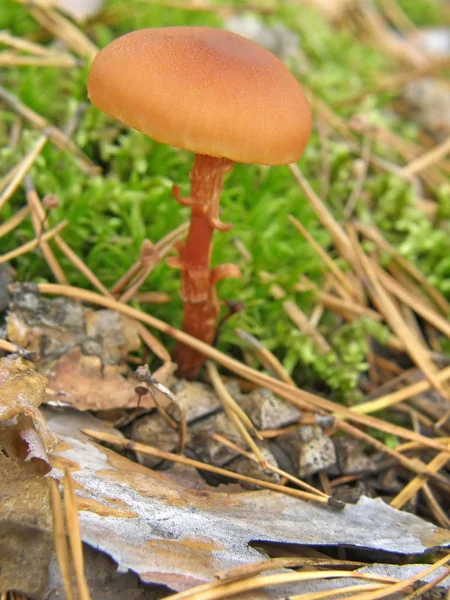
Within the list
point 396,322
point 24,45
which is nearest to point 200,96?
point 396,322

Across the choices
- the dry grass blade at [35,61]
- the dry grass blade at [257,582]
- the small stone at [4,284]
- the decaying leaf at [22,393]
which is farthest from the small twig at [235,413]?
the dry grass blade at [35,61]

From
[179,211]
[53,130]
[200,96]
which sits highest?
[200,96]

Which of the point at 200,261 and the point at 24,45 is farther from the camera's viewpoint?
the point at 24,45

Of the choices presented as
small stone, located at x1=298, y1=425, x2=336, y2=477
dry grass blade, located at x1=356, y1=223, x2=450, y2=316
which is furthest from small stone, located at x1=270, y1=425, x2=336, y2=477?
dry grass blade, located at x1=356, y1=223, x2=450, y2=316

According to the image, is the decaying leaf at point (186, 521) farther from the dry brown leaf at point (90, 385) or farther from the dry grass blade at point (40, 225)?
the dry grass blade at point (40, 225)

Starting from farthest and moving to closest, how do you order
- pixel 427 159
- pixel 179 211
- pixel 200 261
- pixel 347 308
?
pixel 427 159 → pixel 347 308 → pixel 179 211 → pixel 200 261

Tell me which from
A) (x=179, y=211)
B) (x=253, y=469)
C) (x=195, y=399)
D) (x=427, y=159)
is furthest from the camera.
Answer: (x=427, y=159)

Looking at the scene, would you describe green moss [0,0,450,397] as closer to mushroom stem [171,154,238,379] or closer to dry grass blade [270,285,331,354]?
dry grass blade [270,285,331,354]

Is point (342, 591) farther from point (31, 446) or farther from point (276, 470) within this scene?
point (31, 446)
